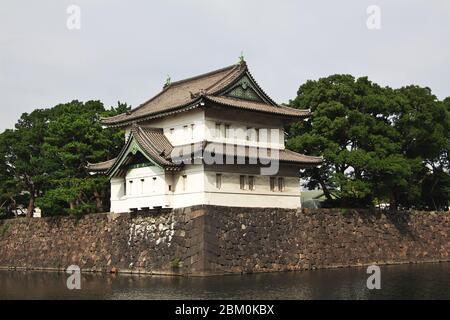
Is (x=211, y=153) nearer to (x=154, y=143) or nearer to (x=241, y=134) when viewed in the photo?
(x=241, y=134)

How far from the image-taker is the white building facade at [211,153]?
120ft

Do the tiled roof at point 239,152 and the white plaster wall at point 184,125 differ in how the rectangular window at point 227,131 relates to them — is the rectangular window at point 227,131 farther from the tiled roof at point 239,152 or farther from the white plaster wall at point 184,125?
the white plaster wall at point 184,125

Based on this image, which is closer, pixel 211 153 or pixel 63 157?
pixel 211 153

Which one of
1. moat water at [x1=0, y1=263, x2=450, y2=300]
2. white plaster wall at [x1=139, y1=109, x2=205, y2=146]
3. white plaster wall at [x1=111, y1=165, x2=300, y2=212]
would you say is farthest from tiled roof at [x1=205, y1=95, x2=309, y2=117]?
moat water at [x1=0, y1=263, x2=450, y2=300]

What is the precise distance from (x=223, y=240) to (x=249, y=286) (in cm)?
639

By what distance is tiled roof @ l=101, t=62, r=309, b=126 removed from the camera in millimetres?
37844

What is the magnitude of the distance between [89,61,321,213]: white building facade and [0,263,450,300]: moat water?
4965mm

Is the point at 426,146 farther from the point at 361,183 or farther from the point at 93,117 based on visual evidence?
the point at 93,117

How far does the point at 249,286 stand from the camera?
29.0 m

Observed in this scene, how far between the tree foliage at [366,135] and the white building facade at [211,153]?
10.9 ft

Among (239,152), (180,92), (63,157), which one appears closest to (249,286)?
(239,152)

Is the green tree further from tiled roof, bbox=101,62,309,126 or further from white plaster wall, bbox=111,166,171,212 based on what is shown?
white plaster wall, bbox=111,166,171,212

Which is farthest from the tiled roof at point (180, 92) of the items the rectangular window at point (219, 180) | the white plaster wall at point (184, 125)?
the rectangular window at point (219, 180)

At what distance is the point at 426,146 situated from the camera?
4928 centimetres
